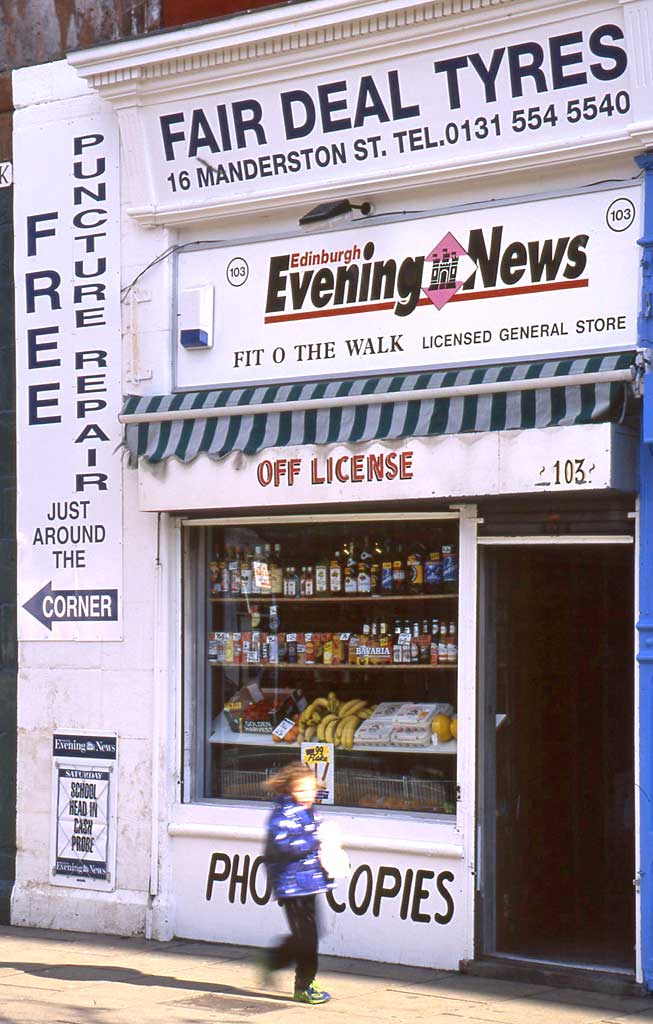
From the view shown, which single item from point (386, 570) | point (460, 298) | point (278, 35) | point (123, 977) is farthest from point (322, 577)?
point (278, 35)

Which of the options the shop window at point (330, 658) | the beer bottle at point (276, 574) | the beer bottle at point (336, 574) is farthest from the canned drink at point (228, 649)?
the beer bottle at point (336, 574)

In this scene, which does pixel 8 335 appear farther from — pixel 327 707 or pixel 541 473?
pixel 541 473

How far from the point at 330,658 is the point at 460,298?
2625 mm

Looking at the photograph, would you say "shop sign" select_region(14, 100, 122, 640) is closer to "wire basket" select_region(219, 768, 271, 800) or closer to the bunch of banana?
"wire basket" select_region(219, 768, 271, 800)

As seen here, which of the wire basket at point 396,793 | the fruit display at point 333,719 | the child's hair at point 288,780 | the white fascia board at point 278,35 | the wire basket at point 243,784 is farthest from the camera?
the wire basket at point 243,784

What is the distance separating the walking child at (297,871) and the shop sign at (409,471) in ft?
6.34

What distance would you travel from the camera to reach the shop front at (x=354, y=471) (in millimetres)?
9242

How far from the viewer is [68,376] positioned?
1140cm

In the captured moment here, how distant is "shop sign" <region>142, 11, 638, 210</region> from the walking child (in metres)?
4.02

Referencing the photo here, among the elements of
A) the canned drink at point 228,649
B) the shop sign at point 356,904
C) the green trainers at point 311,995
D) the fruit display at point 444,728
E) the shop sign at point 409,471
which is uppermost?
the shop sign at point 409,471

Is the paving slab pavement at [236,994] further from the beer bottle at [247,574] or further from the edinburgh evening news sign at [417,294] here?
the edinburgh evening news sign at [417,294]

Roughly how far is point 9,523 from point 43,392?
1.06 m

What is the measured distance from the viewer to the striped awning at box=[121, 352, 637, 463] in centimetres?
885

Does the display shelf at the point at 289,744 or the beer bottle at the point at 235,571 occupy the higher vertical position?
the beer bottle at the point at 235,571
